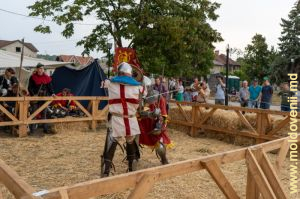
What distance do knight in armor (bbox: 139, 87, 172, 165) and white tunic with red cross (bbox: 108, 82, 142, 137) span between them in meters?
0.76

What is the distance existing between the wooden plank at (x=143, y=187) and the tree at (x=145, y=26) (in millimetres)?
10854

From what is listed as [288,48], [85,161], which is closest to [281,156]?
[85,161]

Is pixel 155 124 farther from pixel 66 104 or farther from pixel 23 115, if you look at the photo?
pixel 66 104

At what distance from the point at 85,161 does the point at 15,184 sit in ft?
14.8

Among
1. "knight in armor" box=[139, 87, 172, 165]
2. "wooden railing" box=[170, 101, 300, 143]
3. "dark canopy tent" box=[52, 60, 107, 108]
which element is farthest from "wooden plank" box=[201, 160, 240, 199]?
"dark canopy tent" box=[52, 60, 107, 108]

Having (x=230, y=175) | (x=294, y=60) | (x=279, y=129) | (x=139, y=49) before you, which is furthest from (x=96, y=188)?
(x=294, y=60)

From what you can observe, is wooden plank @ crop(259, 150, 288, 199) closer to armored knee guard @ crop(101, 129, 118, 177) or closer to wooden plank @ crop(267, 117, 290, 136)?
armored knee guard @ crop(101, 129, 118, 177)

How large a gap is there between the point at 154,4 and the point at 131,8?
2.70 ft

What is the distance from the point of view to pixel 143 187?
2.47 metres

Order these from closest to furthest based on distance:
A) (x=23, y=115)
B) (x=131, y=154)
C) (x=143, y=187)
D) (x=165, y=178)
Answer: (x=143, y=187), (x=165, y=178), (x=131, y=154), (x=23, y=115)

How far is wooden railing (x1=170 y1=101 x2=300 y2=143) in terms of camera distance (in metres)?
8.01

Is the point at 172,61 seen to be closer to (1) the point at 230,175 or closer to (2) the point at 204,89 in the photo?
(2) the point at 204,89

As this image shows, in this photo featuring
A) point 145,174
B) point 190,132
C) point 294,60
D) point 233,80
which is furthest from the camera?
point 233,80

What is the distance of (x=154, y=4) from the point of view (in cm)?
1379
